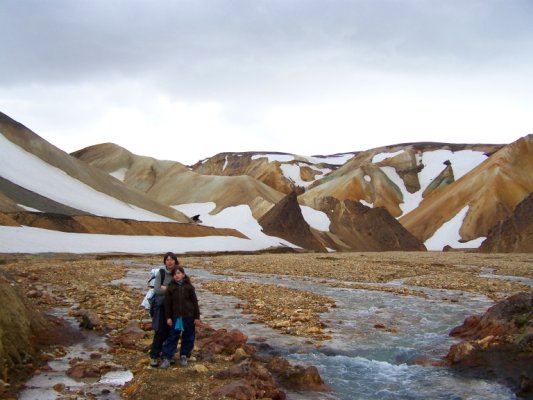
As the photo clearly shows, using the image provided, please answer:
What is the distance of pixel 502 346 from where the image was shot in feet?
33.7

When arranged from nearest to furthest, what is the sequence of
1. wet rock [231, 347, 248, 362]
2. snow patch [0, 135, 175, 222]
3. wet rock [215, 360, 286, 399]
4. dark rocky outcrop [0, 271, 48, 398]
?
wet rock [215, 360, 286, 399], dark rocky outcrop [0, 271, 48, 398], wet rock [231, 347, 248, 362], snow patch [0, 135, 175, 222]

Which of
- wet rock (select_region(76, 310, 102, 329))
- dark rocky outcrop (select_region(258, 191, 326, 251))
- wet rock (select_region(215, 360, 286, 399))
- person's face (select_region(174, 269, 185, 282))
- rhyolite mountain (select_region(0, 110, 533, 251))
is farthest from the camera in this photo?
dark rocky outcrop (select_region(258, 191, 326, 251))

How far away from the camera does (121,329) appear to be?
11797 mm

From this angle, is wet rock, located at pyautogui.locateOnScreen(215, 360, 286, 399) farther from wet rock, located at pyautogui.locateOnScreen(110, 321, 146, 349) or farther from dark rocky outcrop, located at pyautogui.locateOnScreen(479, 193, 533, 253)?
dark rocky outcrop, located at pyautogui.locateOnScreen(479, 193, 533, 253)

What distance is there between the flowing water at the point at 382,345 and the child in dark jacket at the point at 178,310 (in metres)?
2.06

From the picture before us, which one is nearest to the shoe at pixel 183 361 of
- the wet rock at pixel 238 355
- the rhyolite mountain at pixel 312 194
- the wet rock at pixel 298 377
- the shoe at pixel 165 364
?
the shoe at pixel 165 364

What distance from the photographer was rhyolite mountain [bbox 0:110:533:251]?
68938 millimetres

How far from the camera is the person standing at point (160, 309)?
28.9ft

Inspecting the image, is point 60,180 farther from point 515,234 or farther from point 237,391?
point 237,391

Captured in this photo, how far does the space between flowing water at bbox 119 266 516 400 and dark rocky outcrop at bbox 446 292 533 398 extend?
1.04 feet

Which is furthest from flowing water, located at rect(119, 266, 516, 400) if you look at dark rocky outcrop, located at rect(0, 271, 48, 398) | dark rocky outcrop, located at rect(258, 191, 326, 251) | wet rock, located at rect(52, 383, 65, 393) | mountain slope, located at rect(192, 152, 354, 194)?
mountain slope, located at rect(192, 152, 354, 194)

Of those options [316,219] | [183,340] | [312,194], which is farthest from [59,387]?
[312,194]

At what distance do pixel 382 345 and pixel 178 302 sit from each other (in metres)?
5.17

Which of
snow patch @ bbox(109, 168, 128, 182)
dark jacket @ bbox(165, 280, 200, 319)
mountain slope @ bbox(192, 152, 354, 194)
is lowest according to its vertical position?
dark jacket @ bbox(165, 280, 200, 319)
